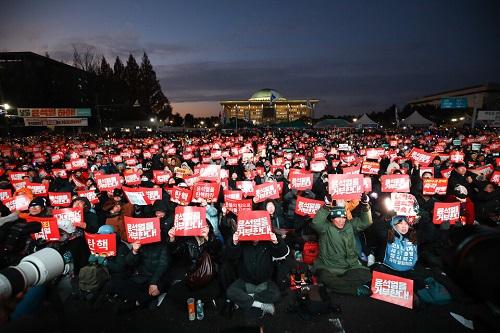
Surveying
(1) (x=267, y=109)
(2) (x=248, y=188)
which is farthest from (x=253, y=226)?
(1) (x=267, y=109)

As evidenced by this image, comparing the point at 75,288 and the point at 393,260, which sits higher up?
the point at 393,260

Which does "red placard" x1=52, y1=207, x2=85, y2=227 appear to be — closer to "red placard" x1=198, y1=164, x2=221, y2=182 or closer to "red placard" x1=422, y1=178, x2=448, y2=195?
"red placard" x1=198, y1=164, x2=221, y2=182

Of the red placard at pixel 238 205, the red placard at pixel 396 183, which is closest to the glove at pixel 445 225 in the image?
the red placard at pixel 396 183

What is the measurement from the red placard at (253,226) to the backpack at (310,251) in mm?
1683

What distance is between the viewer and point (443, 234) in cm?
526

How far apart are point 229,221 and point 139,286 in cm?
227

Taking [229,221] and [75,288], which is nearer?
[75,288]

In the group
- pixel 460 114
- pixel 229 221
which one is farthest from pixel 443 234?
pixel 460 114

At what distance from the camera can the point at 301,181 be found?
7.34 meters

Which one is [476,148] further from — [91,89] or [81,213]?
[91,89]

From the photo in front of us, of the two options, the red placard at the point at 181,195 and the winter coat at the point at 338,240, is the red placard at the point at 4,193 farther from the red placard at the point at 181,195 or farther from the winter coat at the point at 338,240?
the winter coat at the point at 338,240

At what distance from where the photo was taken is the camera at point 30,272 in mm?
1808

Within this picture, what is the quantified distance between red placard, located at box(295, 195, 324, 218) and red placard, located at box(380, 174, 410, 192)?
1.82 metres

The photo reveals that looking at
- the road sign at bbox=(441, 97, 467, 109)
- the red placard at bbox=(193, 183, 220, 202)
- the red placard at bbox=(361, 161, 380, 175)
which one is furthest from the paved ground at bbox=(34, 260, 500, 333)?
the road sign at bbox=(441, 97, 467, 109)
